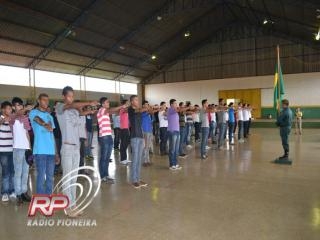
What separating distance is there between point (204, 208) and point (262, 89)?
69.8 feet

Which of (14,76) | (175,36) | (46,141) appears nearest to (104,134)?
(46,141)

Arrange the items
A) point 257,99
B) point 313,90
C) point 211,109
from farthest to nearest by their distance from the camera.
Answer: point 257,99, point 313,90, point 211,109

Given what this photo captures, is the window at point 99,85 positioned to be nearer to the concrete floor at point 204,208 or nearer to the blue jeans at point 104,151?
the concrete floor at point 204,208

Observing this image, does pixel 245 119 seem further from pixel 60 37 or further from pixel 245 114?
pixel 60 37

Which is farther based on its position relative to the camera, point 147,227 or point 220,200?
point 220,200

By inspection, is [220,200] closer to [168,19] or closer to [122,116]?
[122,116]

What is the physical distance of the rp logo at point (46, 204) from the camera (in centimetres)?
399

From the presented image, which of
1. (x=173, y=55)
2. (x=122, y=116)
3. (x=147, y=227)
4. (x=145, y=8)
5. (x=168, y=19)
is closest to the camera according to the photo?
(x=147, y=227)

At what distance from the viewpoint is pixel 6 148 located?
14.7 feet

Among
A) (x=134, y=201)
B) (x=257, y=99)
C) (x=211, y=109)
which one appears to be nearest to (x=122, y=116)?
(x=211, y=109)

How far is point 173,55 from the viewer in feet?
85.3

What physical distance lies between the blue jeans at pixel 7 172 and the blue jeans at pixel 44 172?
2.82 ft

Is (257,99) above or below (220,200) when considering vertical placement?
above

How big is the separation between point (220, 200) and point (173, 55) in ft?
73.7
